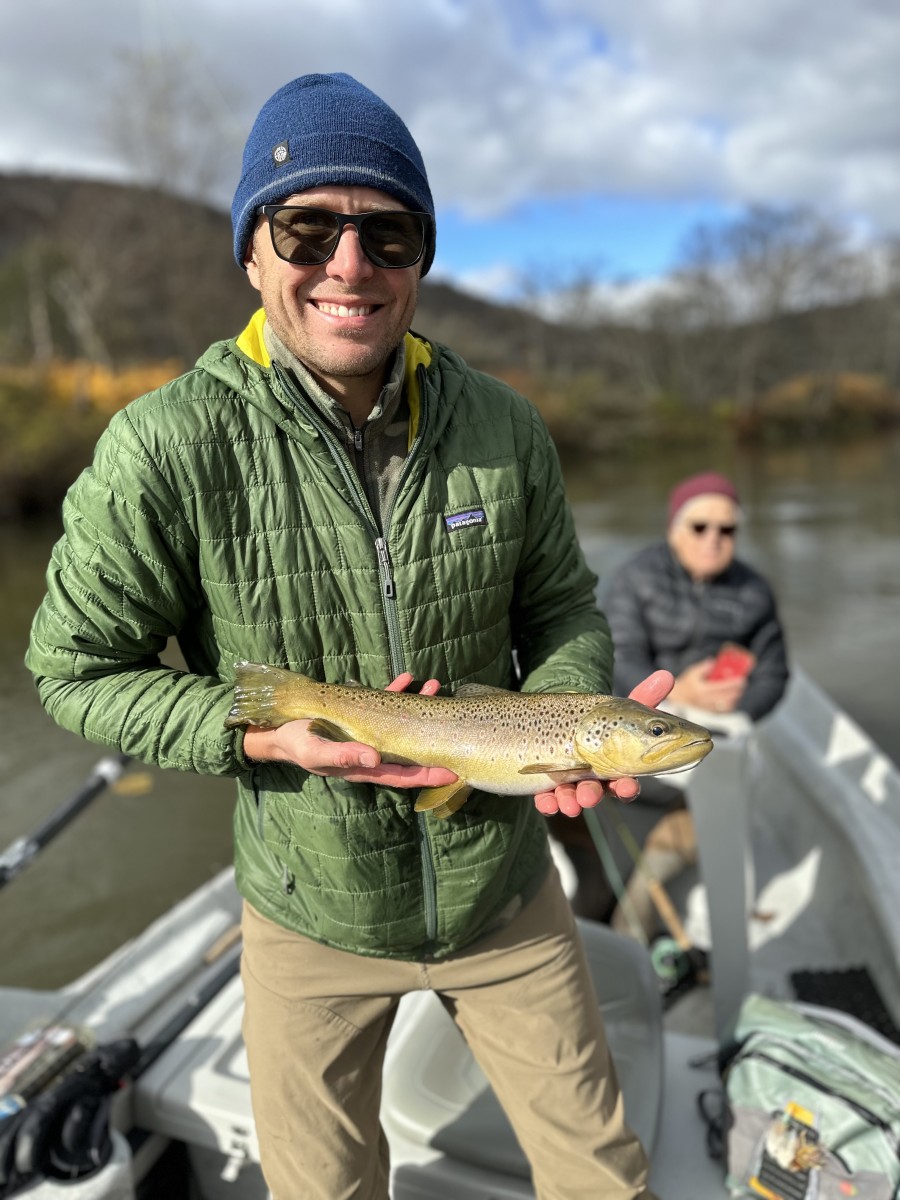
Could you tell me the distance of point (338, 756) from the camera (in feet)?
5.33

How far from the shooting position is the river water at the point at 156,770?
579cm

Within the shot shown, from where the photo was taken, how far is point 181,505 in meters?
1.68

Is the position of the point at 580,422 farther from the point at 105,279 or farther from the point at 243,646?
the point at 243,646

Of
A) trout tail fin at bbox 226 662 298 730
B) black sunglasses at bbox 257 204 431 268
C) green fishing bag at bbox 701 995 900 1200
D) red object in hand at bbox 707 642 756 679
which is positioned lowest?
green fishing bag at bbox 701 995 900 1200

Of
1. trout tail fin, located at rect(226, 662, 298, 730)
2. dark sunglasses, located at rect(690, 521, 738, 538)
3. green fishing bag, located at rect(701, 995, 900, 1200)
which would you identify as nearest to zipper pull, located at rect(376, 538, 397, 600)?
trout tail fin, located at rect(226, 662, 298, 730)

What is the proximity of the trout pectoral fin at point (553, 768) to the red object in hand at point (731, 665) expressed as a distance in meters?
2.30

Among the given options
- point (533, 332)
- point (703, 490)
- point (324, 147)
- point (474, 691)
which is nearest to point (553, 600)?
point (474, 691)

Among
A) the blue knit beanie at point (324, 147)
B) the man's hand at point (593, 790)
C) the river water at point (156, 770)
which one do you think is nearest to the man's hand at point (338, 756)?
the man's hand at point (593, 790)

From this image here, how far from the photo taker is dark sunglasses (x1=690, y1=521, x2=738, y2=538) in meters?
4.20

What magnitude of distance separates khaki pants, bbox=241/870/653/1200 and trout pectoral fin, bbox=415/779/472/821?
0.38 metres

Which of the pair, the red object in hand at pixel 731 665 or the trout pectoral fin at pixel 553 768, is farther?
the red object in hand at pixel 731 665

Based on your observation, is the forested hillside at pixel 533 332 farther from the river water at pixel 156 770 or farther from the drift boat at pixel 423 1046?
the drift boat at pixel 423 1046

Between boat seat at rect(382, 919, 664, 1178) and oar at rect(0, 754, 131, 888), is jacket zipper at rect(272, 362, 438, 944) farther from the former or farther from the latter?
oar at rect(0, 754, 131, 888)

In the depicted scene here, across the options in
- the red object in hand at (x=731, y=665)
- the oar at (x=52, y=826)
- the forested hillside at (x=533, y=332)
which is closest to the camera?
the oar at (x=52, y=826)
